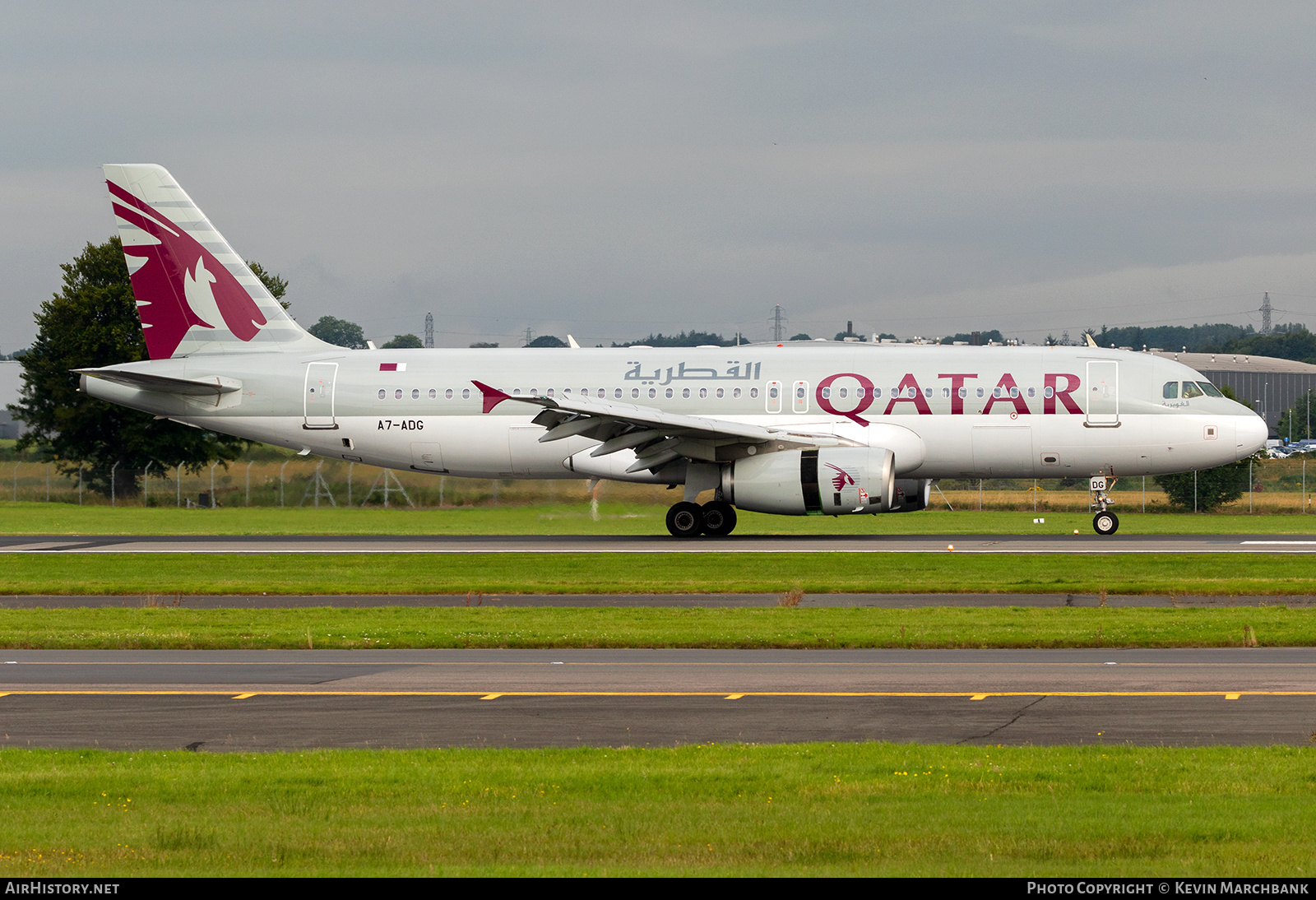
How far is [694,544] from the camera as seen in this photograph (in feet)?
117

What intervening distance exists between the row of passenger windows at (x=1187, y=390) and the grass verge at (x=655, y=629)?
51.0ft

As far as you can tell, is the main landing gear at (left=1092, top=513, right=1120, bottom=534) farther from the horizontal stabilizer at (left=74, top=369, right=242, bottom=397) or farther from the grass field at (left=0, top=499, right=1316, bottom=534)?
the horizontal stabilizer at (left=74, top=369, right=242, bottom=397)

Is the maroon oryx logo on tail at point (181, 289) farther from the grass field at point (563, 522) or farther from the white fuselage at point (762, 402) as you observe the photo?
the grass field at point (563, 522)

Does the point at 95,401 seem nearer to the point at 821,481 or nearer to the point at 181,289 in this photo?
the point at 181,289

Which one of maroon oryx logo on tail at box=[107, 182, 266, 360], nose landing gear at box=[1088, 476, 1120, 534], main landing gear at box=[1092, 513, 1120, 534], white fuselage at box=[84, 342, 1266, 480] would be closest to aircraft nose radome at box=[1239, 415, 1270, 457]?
white fuselage at box=[84, 342, 1266, 480]

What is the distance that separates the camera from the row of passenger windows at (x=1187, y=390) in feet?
120

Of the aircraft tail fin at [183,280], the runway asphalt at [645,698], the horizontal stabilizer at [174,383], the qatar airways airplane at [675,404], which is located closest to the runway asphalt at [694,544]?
the qatar airways airplane at [675,404]

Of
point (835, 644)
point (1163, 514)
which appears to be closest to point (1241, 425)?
point (1163, 514)

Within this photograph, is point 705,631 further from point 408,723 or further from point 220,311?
point 220,311

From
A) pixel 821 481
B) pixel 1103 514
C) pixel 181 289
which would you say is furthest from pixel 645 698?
pixel 181 289

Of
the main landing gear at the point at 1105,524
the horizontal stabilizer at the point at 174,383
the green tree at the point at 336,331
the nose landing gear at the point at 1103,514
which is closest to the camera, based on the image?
the nose landing gear at the point at 1103,514

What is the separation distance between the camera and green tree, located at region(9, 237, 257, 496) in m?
69.6

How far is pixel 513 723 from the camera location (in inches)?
517

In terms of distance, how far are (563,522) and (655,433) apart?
10965 millimetres
